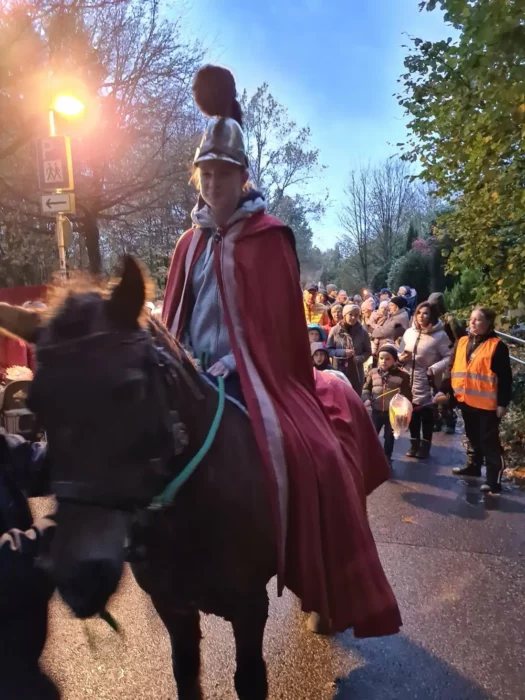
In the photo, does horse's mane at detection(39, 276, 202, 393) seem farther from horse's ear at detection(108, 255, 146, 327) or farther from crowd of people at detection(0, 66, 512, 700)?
crowd of people at detection(0, 66, 512, 700)

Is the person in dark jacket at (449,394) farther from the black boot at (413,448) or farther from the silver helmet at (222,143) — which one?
the silver helmet at (222,143)

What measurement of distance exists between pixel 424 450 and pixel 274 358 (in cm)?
561

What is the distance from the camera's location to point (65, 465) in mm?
1455

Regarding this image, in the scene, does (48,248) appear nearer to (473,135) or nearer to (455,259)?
(455,259)

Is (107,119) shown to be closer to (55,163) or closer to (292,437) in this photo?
(55,163)

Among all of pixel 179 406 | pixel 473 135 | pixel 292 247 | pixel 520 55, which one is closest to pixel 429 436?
pixel 473 135

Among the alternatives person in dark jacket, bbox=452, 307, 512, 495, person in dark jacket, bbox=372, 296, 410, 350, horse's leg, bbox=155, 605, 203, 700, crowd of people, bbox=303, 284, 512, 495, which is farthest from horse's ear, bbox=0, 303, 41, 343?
person in dark jacket, bbox=372, 296, 410, 350

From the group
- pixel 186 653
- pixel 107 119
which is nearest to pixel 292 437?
pixel 186 653

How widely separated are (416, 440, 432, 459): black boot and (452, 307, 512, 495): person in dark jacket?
3.89 ft

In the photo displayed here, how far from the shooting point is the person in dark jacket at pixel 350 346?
7.78m

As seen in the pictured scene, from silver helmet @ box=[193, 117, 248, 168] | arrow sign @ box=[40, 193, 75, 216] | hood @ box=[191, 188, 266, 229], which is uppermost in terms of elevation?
arrow sign @ box=[40, 193, 75, 216]

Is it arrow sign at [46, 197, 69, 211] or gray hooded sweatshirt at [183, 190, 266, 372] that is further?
arrow sign at [46, 197, 69, 211]

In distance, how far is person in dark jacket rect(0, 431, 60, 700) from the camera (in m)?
1.69

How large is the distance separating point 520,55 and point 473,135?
68.2 inches
